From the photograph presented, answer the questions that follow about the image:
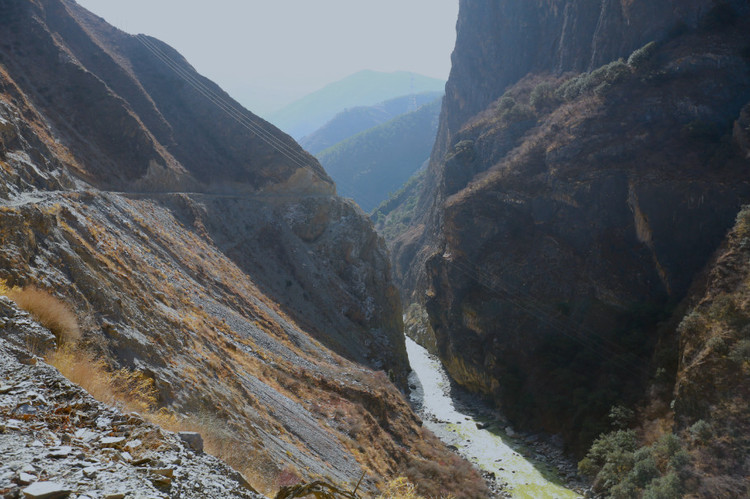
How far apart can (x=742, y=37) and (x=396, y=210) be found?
351 ft

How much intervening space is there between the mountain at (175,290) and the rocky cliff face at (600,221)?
416 inches

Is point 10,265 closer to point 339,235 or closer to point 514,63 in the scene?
point 339,235

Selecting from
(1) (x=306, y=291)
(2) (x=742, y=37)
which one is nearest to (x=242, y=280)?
(1) (x=306, y=291)

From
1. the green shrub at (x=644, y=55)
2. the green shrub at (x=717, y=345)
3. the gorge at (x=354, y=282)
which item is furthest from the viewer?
the green shrub at (x=644, y=55)

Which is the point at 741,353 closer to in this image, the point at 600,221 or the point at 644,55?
the point at 600,221

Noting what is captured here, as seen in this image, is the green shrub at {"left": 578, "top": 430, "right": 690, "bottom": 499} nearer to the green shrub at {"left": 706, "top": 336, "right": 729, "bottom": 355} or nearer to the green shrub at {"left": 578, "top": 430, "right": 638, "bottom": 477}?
the green shrub at {"left": 578, "top": 430, "right": 638, "bottom": 477}

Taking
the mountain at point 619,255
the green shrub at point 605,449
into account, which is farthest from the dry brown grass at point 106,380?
the green shrub at point 605,449

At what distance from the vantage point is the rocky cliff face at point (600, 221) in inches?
1425

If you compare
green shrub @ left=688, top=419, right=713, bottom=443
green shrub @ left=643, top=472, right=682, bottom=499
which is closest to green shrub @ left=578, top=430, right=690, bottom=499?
green shrub @ left=643, top=472, right=682, bottom=499

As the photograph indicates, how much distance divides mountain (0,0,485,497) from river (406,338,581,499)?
→ 217 inches

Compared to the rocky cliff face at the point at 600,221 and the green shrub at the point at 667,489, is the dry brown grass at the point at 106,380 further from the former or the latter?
the rocky cliff face at the point at 600,221

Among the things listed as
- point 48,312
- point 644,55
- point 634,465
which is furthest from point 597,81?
point 48,312

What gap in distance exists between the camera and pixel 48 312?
7801 mm

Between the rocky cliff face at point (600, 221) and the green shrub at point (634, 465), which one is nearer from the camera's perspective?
the green shrub at point (634, 465)
